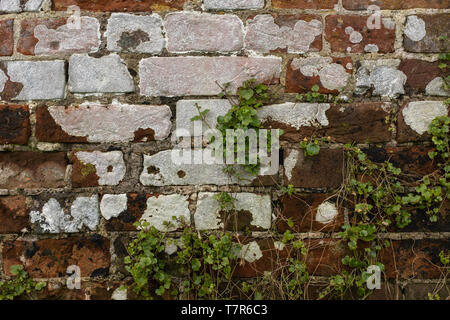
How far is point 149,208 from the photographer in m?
1.61

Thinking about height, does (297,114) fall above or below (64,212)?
above

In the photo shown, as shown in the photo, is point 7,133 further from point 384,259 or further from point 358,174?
point 384,259

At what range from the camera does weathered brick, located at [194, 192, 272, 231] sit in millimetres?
1612

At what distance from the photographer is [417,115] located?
1.58m

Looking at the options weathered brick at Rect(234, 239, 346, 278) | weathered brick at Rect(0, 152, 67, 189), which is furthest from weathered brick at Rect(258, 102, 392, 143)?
weathered brick at Rect(0, 152, 67, 189)

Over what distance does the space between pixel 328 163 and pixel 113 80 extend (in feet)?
3.39

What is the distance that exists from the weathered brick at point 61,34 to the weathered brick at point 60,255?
86 cm

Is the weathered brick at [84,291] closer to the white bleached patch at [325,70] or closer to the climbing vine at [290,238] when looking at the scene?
the climbing vine at [290,238]

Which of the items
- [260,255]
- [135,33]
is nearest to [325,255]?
[260,255]

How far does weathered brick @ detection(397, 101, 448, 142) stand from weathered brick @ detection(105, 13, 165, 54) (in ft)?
3.66

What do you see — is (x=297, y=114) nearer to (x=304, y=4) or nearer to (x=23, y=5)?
(x=304, y=4)

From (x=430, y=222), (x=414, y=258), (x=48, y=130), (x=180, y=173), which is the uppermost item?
(x=48, y=130)

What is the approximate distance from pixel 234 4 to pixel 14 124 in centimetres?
112

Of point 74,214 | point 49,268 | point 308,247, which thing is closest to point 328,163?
point 308,247
